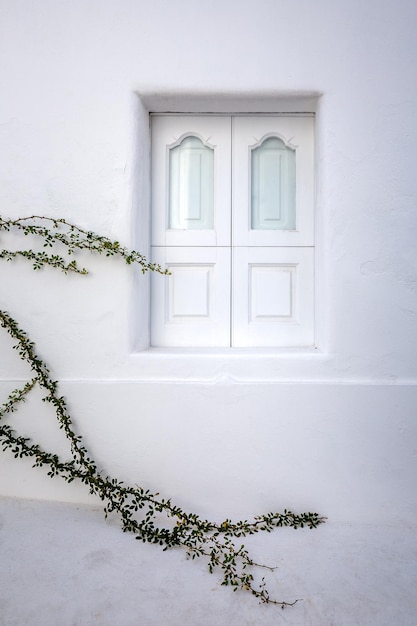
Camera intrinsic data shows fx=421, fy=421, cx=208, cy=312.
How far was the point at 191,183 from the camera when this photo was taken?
245 cm

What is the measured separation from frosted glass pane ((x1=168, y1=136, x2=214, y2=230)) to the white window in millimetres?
38

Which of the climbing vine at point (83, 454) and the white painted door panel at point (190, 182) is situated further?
the white painted door panel at point (190, 182)

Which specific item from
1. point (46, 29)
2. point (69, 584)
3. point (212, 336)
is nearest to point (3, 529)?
point (69, 584)

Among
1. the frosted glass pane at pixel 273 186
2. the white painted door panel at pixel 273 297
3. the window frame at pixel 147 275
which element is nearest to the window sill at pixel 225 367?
the window frame at pixel 147 275

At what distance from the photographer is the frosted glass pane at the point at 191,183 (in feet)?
8.01

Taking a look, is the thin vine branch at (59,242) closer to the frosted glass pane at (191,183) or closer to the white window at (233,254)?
the white window at (233,254)

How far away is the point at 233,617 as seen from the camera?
60.1 inches

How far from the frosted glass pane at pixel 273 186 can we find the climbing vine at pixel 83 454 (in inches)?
28.3

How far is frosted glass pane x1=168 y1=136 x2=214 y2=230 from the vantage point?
244 centimetres

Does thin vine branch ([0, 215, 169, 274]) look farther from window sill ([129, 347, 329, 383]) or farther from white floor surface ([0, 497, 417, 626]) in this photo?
white floor surface ([0, 497, 417, 626])

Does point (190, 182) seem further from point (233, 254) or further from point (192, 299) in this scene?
point (192, 299)

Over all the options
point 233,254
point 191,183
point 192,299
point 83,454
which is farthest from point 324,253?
point 83,454

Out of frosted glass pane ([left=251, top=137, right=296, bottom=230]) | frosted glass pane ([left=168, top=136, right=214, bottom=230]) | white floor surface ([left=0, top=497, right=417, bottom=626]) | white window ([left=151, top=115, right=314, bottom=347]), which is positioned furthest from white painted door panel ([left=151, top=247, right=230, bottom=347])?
white floor surface ([left=0, top=497, right=417, bottom=626])

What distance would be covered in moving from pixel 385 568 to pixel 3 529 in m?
1.73
